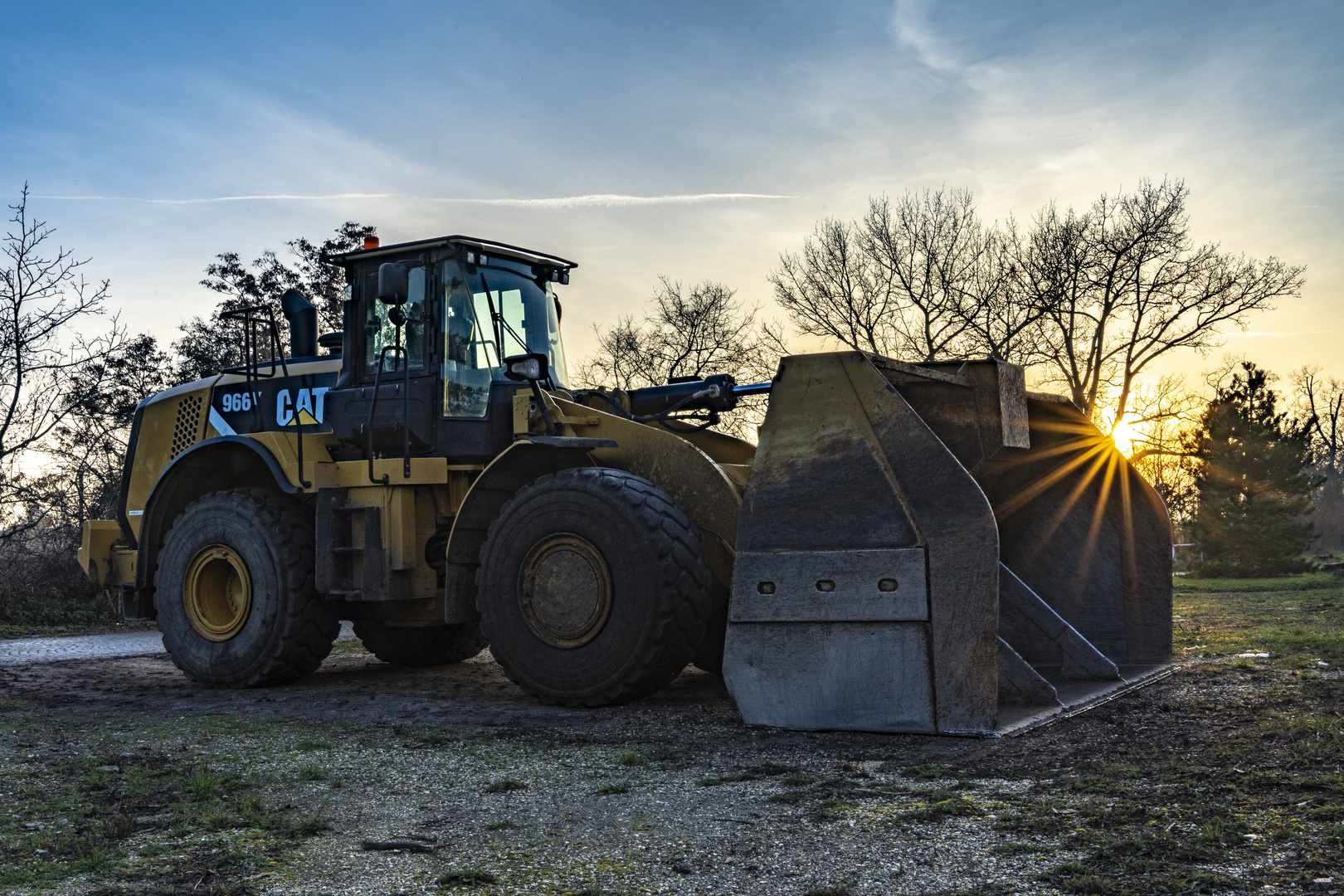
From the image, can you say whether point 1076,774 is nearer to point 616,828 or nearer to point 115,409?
point 616,828

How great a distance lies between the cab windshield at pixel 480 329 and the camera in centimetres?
749

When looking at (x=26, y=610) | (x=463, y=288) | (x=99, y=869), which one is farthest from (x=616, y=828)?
(x=26, y=610)

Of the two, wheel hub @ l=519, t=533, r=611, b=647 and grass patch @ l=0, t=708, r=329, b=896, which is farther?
wheel hub @ l=519, t=533, r=611, b=647

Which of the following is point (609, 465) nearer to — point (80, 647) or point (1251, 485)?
point (80, 647)

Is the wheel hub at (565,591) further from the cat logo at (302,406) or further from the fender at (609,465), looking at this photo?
the cat logo at (302,406)

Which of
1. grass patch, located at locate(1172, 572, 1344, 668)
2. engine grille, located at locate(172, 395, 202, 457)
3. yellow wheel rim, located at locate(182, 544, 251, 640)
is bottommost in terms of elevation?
grass patch, located at locate(1172, 572, 1344, 668)

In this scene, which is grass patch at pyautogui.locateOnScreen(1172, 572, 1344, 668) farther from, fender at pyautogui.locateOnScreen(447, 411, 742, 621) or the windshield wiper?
the windshield wiper

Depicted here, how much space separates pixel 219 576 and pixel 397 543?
1.74 metres

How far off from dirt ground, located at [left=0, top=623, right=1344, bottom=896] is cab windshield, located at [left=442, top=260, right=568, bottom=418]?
2.12 metres

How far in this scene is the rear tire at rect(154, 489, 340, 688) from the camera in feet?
25.1

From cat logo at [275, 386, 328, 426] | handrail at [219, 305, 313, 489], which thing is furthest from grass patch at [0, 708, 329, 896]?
cat logo at [275, 386, 328, 426]

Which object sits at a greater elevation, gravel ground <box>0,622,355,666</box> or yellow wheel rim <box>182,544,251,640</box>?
yellow wheel rim <box>182,544,251,640</box>

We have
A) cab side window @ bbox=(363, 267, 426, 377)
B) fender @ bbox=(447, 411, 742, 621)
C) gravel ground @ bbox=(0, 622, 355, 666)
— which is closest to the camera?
fender @ bbox=(447, 411, 742, 621)

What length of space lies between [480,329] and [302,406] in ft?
7.38
